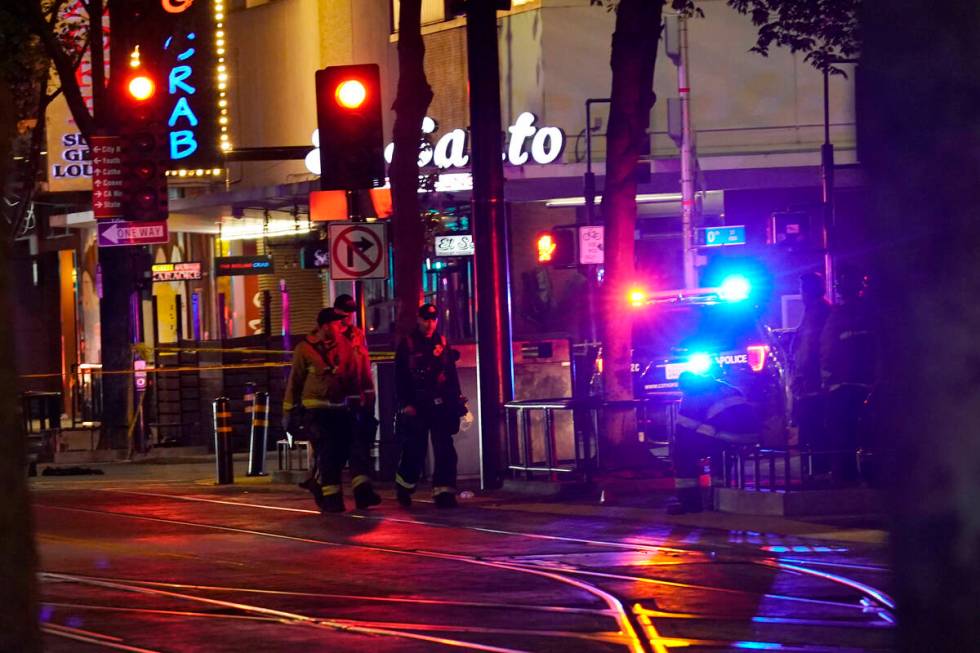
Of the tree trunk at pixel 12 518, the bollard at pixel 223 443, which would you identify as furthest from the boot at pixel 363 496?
the tree trunk at pixel 12 518

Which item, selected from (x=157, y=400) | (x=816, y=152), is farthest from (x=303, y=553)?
(x=816, y=152)

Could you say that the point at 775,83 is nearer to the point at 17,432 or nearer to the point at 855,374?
the point at 855,374

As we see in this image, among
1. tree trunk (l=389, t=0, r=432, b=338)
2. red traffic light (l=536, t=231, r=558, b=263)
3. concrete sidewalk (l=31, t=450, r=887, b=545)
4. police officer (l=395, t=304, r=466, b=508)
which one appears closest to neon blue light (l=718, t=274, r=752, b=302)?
tree trunk (l=389, t=0, r=432, b=338)

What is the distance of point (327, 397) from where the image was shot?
49.2ft

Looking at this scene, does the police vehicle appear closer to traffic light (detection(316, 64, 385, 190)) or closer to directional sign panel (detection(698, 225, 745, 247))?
traffic light (detection(316, 64, 385, 190))

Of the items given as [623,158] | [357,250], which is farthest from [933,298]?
[623,158]

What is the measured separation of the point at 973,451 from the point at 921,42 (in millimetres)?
673

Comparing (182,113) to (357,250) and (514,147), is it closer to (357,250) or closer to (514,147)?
(514,147)

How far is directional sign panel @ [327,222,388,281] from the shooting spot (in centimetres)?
1656

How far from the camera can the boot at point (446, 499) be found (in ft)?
50.3

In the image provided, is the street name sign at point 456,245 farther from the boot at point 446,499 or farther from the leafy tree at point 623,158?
the boot at point 446,499

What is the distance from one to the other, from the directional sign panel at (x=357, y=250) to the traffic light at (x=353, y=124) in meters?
1.13

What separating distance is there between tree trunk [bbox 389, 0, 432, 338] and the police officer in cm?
594

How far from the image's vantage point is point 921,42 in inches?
112
